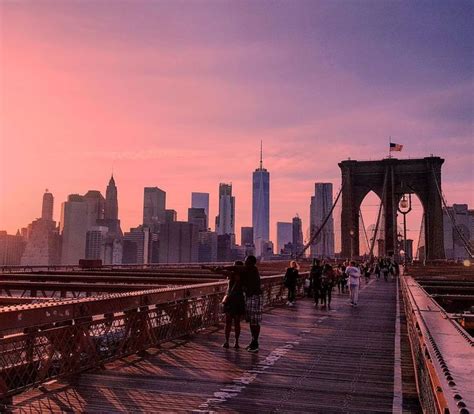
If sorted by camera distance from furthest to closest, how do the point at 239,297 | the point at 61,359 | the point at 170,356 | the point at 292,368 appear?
1. the point at 239,297
2. the point at 170,356
3. the point at 292,368
4. the point at 61,359

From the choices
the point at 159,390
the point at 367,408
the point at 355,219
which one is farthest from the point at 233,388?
the point at 355,219

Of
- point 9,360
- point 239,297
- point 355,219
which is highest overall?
point 355,219

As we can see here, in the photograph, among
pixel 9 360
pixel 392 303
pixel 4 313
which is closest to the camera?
pixel 4 313

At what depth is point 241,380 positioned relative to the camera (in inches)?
293

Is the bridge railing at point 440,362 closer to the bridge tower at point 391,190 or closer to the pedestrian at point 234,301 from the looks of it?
the pedestrian at point 234,301

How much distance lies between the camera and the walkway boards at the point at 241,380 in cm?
614

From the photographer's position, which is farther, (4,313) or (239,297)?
(239,297)

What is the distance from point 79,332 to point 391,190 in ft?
319

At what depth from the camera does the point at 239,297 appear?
10141mm

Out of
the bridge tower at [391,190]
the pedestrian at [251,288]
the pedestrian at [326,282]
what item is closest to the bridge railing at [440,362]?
the pedestrian at [251,288]

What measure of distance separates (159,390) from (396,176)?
101 metres

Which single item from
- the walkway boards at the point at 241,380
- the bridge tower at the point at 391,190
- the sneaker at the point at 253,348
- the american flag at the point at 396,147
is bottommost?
the walkway boards at the point at 241,380

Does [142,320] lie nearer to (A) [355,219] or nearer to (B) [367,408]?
(B) [367,408]

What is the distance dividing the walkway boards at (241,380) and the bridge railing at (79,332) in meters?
0.29
